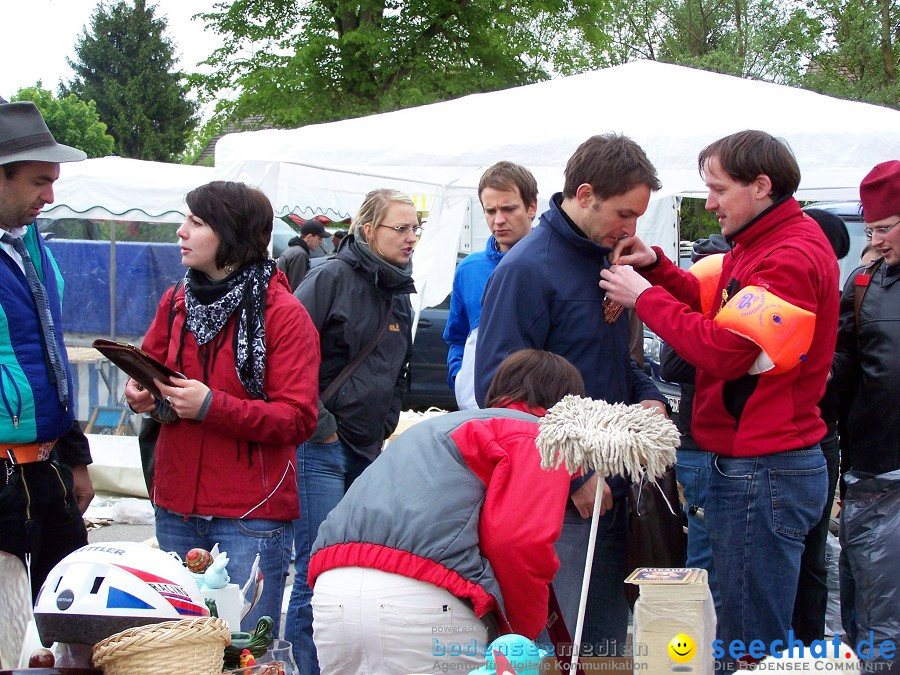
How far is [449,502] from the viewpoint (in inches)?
88.4

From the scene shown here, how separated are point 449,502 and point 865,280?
223cm

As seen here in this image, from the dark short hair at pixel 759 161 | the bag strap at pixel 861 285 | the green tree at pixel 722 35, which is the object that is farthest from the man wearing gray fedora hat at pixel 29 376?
the green tree at pixel 722 35

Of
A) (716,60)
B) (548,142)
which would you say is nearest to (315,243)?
(548,142)

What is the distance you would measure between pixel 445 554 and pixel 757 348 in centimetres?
109

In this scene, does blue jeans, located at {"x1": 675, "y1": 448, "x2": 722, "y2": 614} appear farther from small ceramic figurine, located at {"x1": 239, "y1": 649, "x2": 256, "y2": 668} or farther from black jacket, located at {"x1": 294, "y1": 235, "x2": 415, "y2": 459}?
small ceramic figurine, located at {"x1": 239, "y1": 649, "x2": 256, "y2": 668}

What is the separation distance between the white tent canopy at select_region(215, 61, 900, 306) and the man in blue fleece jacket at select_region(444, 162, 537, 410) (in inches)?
29.6

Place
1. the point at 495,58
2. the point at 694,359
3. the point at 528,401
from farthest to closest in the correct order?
the point at 495,58 < the point at 694,359 < the point at 528,401

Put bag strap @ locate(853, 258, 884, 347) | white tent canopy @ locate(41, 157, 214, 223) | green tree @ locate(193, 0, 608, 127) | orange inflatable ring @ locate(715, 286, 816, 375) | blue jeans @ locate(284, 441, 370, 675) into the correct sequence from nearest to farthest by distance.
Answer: orange inflatable ring @ locate(715, 286, 816, 375) → bag strap @ locate(853, 258, 884, 347) → blue jeans @ locate(284, 441, 370, 675) → white tent canopy @ locate(41, 157, 214, 223) → green tree @ locate(193, 0, 608, 127)

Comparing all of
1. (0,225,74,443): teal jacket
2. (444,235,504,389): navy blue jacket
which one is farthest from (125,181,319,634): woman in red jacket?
(444,235,504,389): navy blue jacket

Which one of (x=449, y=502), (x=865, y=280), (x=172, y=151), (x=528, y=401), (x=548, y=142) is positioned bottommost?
(x=449, y=502)

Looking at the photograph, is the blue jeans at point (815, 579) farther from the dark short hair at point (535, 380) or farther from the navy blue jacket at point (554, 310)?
the dark short hair at point (535, 380)

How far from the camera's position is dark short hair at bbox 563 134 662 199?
275 cm

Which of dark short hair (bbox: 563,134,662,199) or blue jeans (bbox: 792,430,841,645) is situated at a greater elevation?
dark short hair (bbox: 563,134,662,199)

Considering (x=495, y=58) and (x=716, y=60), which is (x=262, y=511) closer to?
(x=495, y=58)
